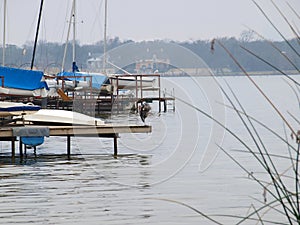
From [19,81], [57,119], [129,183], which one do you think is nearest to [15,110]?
[57,119]

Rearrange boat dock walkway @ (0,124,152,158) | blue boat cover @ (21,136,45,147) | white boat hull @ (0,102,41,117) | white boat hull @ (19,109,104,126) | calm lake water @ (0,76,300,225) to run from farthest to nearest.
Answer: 1. white boat hull @ (19,109,104,126)
2. white boat hull @ (0,102,41,117)
3. blue boat cover @ (21,136,45,147)
4. boat dock walkway @ (0,124,152,158)
5. calm lake water @ (0,76,300,225)

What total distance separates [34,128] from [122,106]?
25.3 metres

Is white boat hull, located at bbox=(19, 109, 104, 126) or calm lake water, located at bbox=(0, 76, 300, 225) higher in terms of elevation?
white boat hull, located at bbox=(19, 109, 104, 126)

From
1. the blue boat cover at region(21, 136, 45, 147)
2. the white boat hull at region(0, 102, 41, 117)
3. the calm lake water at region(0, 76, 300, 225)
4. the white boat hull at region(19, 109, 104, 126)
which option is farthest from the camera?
the white boat hull at region(19, 109, 104, 126)

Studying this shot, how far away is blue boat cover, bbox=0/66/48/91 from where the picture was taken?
25.6m

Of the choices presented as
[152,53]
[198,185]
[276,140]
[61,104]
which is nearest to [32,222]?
[198,185]

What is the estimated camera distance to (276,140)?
83.7 ft

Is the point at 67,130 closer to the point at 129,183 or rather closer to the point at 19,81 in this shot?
the point at 129,183

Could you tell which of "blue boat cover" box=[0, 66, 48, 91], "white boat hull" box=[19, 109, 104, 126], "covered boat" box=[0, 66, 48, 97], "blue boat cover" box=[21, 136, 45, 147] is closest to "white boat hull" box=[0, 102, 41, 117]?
"white boat hull" box=[19, 109, 104, 126]

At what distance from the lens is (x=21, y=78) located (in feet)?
84.9

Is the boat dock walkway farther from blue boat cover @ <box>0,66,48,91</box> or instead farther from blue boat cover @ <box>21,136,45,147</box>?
blue boat cover @ <box>0,66,48,91</box>

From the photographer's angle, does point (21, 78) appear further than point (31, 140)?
Yes

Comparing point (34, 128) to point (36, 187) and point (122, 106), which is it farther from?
point (122, 106)

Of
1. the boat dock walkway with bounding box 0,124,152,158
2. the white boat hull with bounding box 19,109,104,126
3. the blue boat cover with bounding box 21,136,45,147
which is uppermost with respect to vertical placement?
the white boat hull with bounding box 19,109,104,126
